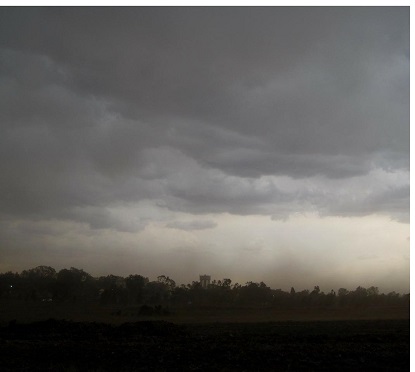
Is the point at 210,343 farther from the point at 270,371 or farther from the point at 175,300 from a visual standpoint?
the point at 175,300

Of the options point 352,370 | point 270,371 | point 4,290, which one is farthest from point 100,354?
point 4,290

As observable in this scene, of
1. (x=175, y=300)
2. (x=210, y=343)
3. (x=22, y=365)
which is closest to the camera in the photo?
(x=22, y=365)

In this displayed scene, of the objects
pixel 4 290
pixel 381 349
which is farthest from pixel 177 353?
pixel 4 290

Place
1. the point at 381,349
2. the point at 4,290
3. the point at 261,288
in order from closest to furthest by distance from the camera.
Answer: the point at 381,349 → the point at 4,290 → the point at 261,288

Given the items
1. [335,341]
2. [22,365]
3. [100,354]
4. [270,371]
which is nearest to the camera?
[270,371]

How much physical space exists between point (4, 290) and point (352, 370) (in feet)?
202

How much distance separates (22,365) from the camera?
11.8 meters

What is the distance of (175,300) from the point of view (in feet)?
243

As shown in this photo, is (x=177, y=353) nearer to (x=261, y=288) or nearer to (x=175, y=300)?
(x=175, y=300)
